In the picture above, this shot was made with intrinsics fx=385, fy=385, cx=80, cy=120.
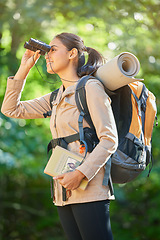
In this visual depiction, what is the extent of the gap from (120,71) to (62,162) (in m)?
0.45

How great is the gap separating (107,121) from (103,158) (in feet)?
0.50

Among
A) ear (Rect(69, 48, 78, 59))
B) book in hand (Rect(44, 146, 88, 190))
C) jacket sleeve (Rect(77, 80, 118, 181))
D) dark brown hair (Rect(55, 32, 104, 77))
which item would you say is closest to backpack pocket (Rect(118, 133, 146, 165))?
jacket sleeve (Rect(77, 80, 118, 181))

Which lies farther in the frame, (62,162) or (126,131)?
(126,131)

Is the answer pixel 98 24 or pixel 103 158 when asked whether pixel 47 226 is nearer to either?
pixel 98 24

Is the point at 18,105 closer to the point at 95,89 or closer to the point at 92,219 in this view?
the point at 95,89

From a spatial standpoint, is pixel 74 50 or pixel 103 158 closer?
pixel 103 158

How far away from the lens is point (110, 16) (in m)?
5.37

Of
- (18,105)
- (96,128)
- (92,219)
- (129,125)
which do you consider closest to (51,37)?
(18,105)

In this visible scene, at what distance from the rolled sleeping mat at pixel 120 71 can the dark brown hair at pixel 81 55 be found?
0.35 ft

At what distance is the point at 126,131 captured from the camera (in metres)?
1.74

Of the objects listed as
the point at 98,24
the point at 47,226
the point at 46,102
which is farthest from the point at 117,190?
the point at 46,102

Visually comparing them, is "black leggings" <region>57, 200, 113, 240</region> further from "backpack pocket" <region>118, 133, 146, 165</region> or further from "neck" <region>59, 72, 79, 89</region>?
"neck" <region>59, 72, 79, 89</region>

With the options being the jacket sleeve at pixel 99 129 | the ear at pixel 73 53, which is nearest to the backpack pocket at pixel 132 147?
the jacket sleeve at pixel 99 129

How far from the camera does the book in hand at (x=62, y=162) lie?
1.61 metres
